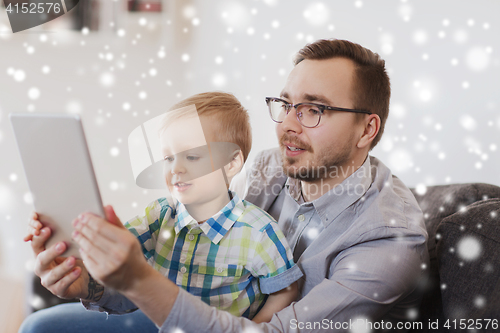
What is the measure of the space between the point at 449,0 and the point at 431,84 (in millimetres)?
309

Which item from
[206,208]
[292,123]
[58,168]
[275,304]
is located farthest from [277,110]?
[58,168]

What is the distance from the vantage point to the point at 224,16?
261 centimetres

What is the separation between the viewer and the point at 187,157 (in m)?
0.78

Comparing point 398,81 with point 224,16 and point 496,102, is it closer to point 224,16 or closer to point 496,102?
point 496,102

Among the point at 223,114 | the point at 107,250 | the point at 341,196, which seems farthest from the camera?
the point at 341,196

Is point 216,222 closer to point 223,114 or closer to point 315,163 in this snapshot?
point 223,114

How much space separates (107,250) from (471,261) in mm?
825

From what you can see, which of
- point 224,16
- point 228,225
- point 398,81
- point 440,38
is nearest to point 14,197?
point 224,16

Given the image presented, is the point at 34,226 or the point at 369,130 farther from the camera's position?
the point at 369,130

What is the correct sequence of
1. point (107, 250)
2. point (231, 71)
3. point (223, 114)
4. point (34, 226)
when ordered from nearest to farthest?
1. point (107, 250)
2. point (34, 226)
3. point (223, 114)
4. point (231, 71)

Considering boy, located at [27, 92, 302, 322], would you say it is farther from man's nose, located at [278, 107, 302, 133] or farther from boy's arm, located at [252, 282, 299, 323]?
man's nose, located at [278, 107, 302, 133]

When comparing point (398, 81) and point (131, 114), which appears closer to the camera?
point (398, 81)

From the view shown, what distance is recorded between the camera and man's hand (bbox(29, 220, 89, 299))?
724mm

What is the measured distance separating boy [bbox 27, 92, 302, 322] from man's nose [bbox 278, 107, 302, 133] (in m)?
0.26
